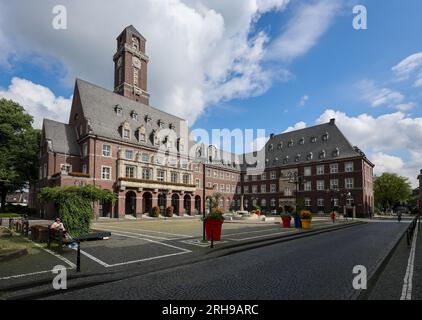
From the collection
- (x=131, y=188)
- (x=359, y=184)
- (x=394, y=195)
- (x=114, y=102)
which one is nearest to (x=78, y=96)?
(x=114, y=102)

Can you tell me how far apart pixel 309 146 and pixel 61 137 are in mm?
52025

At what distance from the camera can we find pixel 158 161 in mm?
49406

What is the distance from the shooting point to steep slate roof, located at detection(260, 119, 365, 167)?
59.0 m

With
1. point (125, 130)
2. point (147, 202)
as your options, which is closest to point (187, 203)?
point (147, 202)

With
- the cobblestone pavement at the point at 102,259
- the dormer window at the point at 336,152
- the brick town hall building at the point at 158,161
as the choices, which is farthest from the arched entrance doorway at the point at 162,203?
the dormer window at the point at 336,152

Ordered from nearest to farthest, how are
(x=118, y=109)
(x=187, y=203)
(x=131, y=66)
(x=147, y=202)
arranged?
(x=147, y=202) < (x=118, y=109) < (x=187, y=203) < (x=131, y=66)

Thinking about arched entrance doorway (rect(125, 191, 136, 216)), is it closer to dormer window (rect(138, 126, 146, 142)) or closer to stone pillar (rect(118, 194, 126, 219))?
stone pillar (rect(118, 194, 126, 219))

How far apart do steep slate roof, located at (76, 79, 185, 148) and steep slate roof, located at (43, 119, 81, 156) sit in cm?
497

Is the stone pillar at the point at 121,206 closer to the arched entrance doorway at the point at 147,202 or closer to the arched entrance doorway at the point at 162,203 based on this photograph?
the arched entrance doorway at the point at 147,202

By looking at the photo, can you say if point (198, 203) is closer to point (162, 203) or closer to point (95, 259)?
point (162, 203)

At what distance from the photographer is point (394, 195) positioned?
80.8 metres
